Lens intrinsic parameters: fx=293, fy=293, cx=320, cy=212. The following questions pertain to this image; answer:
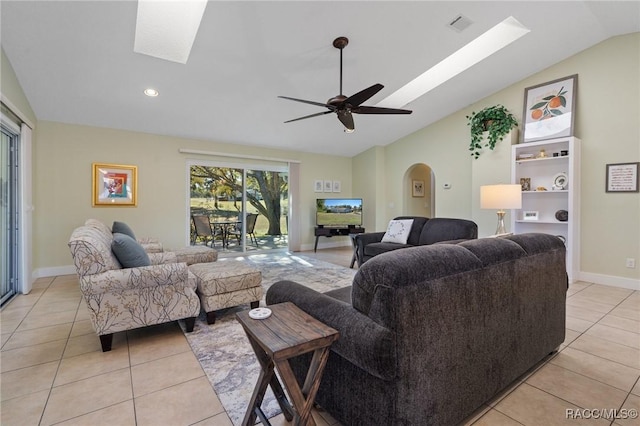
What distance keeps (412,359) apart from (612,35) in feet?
17.0

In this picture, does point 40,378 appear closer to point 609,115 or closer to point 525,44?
point 525,44

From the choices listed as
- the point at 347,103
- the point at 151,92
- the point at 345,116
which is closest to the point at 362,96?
the point at 347,103

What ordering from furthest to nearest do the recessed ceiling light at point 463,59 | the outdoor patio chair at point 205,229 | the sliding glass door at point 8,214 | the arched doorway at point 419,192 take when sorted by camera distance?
the arched doorway at point 419,192 → the outdoor patio chair at point 205,229 → the recessed ceiling light at point 463,59 → the sliding glass door at point 8,214

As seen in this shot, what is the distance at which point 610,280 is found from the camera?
3.88 meters

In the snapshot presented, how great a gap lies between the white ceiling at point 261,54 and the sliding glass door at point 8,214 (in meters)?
0.83

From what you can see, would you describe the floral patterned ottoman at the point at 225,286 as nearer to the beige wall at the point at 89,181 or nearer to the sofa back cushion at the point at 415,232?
the sofa back cushion at the point at 415,232

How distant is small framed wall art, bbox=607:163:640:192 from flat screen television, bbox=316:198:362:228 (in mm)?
4063

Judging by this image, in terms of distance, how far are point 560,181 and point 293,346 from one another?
15.9ft

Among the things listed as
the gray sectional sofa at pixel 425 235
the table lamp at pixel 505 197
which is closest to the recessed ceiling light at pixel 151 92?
the gray sectional sofa at pixel 425 235

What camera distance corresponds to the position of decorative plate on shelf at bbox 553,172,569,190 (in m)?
4.13

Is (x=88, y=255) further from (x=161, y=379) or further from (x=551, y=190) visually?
(x=551, y=190)

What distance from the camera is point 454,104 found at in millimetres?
5215

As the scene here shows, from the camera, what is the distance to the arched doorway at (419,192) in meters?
6.82

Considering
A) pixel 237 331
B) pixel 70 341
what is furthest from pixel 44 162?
pixel 237 331
